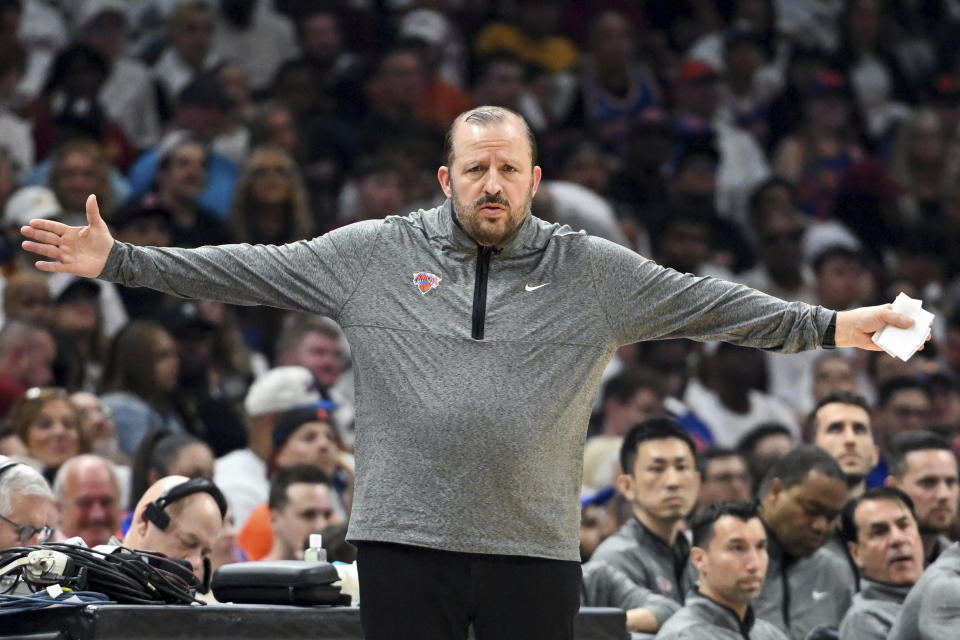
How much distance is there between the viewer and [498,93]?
10820 millimetres

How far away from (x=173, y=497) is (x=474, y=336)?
2.20 meters

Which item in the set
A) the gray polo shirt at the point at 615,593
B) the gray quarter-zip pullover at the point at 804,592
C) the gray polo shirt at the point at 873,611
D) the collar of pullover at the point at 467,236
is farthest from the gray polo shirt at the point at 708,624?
the collar of pullover at the point at 467,236

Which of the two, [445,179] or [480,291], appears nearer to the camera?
[480,291]

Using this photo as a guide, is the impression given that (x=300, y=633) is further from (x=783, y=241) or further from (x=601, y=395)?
(x=783, y=241)

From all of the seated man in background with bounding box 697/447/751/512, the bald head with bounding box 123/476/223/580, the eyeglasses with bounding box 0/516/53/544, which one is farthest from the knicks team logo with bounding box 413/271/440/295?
the seated man in background with bounding box 697/447/751/512

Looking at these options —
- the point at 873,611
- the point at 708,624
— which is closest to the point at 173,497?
the point at 708,624

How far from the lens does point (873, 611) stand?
579 centimetres

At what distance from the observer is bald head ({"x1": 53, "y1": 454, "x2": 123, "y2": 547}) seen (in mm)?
6180

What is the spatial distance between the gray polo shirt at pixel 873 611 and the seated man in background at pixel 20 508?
266 centimetres

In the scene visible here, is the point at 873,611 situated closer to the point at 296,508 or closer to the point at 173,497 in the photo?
the point at 296,508

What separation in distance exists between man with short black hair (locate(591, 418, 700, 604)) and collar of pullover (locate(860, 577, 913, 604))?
0.69 meters

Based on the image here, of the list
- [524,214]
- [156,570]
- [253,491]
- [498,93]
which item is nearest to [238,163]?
[498,93]

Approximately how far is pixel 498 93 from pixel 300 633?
7.08 m

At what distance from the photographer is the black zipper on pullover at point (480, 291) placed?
3199 mm
